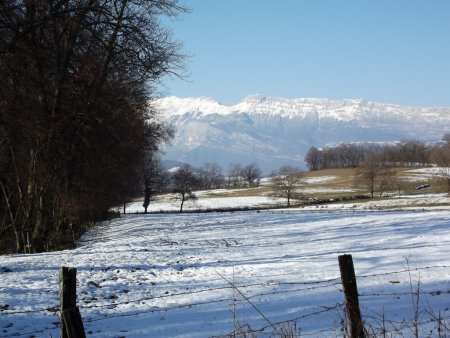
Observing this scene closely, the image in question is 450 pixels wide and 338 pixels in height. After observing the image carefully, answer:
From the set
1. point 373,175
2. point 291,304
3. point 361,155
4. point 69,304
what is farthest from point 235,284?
point 361,155

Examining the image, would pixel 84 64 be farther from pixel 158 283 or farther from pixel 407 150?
pixel 407 150

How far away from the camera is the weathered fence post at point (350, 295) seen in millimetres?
4836

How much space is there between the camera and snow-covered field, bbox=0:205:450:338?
771 centimetres

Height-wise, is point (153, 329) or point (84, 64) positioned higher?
point (84, 64)

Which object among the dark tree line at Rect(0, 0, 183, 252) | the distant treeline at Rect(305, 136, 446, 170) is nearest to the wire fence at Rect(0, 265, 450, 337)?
the dark tree line at Rect(0, 0, 183, 252)

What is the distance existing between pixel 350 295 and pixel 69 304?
9.90 ft

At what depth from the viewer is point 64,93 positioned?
16578 mm

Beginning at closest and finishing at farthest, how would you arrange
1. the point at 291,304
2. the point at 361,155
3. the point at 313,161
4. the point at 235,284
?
the point at 291,304 → the point at 235,284 → the point at 313,161 → the point at 361,155

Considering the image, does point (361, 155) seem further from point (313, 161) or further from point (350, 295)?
point (350, 295)

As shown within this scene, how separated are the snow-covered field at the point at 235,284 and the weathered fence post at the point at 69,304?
5.87 ft

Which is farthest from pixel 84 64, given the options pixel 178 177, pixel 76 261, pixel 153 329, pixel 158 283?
pixel 178 177

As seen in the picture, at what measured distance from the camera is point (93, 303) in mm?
9133

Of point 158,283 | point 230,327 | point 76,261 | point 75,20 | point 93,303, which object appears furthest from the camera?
point 75,20

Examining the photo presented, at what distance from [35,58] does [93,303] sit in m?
9.12
